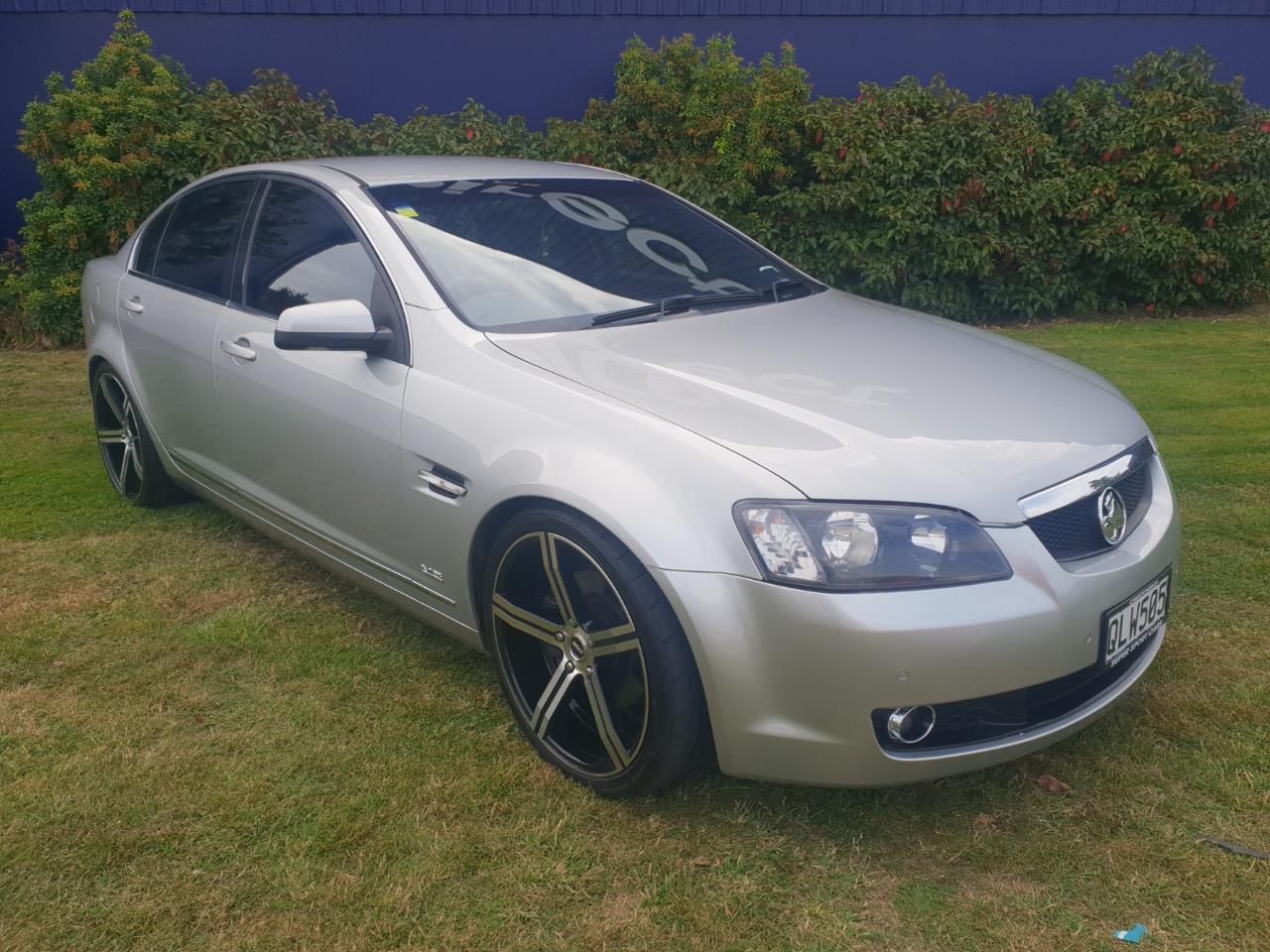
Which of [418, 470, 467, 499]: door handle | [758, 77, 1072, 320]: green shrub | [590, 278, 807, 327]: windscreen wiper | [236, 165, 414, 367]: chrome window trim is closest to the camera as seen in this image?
[418, 470, 467, 499]: door handle

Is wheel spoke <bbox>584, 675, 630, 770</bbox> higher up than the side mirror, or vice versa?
the side mirror

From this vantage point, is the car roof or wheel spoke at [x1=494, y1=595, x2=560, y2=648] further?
the car roof

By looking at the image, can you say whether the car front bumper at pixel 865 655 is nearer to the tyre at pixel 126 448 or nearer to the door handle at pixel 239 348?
the door handle at pixel 239 348

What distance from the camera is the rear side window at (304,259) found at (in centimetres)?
351

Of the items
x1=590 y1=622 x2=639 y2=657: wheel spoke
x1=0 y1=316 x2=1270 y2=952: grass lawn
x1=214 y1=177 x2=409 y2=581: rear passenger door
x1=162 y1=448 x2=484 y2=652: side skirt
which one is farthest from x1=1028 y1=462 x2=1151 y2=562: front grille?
x1=214 y1=177 x2=409 y2=581: rear passenger door

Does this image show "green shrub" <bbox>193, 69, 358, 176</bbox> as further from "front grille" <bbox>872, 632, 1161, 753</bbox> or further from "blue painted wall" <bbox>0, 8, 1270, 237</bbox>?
"front grille" <bbox>872, 632, 1161, 753</bbox>

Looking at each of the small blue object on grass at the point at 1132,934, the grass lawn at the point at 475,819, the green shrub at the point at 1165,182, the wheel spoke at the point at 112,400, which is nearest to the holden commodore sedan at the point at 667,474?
the grass lawn at the point at 475,819

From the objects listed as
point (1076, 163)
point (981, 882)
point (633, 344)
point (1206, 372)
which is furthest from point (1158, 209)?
point (981, 882)

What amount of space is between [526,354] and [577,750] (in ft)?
3.38

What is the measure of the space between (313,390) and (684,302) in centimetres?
115

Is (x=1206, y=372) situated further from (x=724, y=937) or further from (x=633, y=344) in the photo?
(x=724, y=937)

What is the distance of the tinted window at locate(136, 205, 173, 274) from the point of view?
15.4ft

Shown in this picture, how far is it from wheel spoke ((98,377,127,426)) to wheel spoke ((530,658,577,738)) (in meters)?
2.80

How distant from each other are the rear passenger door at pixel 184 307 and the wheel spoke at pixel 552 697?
180 centimetres
